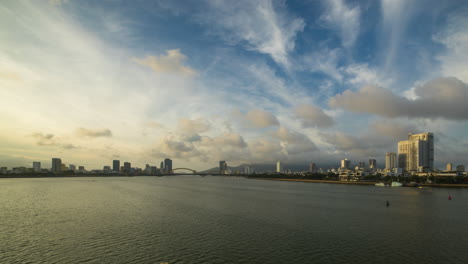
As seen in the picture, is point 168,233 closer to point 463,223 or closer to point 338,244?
point 338,244

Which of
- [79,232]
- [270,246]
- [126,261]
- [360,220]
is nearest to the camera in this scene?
[126,261]

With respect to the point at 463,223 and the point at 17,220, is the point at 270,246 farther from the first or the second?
the point at 17,220

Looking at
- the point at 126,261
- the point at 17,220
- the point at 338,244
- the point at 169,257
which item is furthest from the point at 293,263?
the point at 17,220

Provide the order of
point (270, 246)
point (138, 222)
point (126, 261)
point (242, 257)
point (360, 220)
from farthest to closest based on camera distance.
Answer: point (360, 220)
point (138, 222)
point (270, 246)
point (242, 257)
point (126, 261)

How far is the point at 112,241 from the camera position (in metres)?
33.2

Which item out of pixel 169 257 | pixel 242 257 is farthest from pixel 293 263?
pixel 169 257

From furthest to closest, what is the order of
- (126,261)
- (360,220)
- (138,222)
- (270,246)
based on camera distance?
(360,220) < (138,222) < (270,246) < (126,261)

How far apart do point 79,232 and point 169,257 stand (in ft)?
61.8

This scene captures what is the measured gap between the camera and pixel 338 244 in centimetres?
3278

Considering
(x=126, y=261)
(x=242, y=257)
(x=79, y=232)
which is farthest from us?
(x=79, y=232)

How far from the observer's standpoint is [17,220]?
4566cm

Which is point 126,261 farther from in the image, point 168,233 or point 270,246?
point 270,246

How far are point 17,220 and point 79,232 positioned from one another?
18319 mm

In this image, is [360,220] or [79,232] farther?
[360,220]
